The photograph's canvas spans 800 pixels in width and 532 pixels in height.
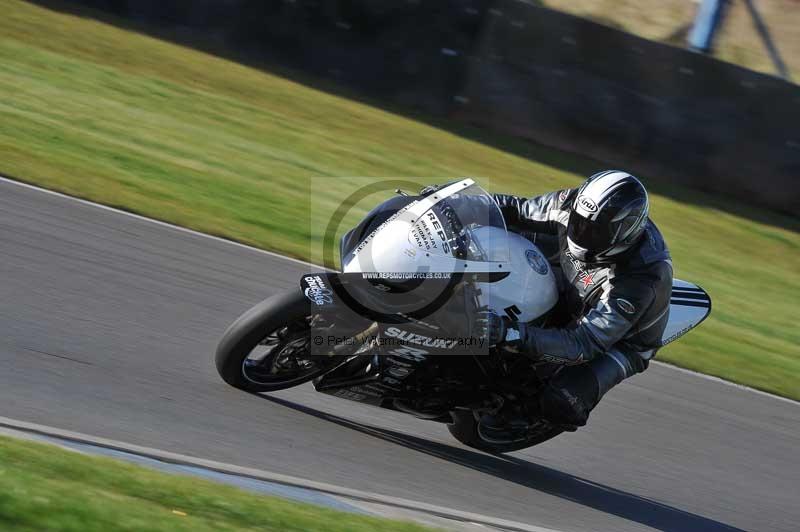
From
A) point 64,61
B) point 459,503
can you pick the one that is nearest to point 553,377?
point 459,503

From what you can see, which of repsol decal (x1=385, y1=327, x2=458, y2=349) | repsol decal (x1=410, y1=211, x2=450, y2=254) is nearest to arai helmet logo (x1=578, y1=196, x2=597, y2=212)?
repsol decal (x1=410, y1=211, x2=450, y2=254)

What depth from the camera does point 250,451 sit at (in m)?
4.97

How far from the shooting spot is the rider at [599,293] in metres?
5.06

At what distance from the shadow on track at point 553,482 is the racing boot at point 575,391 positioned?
50 cm

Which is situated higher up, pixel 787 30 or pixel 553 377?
pixel 787 30

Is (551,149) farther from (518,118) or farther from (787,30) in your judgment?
(787,30)

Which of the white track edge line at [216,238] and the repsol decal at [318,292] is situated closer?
the repsol decal at [318,292]

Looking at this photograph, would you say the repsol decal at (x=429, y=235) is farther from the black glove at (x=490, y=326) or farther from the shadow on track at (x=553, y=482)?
the shadow on track at (x=553, y=482)

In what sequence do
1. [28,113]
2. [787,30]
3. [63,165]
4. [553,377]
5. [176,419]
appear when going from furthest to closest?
[787,30] < [28,113] < [63,165] < [553,377] < [176,419]

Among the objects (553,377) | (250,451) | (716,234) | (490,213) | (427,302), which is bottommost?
(716,234)

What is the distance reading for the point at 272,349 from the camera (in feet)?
17.3

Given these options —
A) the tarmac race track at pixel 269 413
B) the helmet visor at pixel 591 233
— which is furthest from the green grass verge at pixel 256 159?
the helmet visor at pixel 591 233

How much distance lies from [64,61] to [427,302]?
9559 millimetres

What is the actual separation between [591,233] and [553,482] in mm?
1551
